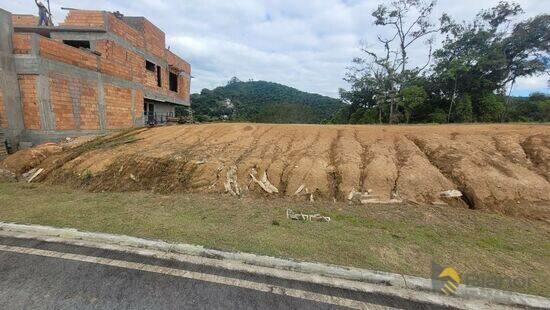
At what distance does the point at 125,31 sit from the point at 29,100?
311 inches

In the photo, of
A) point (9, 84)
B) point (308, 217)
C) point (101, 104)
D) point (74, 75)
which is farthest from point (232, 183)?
point (101, 104)

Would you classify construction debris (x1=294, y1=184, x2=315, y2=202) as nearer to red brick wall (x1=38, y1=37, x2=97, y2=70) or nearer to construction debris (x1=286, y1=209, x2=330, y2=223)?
construction debris (x1=286, y1=209, x2=330, y2=223)

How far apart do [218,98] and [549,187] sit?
65207mm

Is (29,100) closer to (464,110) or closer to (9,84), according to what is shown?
(9,84)

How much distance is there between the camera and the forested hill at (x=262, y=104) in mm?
53219

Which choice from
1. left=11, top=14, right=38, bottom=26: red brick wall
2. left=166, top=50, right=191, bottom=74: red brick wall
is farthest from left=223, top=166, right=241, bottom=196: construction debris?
left=11, top=14, right=38, bottom=26: red brick wall

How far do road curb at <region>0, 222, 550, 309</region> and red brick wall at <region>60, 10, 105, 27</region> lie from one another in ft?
45.6

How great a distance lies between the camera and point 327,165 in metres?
7.77

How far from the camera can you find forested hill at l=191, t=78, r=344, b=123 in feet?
175

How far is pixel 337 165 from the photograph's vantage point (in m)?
7.64

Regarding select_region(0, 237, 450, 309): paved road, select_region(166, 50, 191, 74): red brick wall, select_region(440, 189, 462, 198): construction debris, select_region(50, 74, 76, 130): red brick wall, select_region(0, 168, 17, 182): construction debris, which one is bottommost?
select_region(0, 168, 17, 182): construction debris

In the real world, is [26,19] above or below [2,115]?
above

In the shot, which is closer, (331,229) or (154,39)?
(331,229)

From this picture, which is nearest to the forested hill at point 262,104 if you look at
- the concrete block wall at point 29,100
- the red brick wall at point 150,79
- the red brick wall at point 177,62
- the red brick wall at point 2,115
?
the red brick wall at point 177,62
